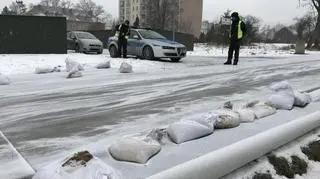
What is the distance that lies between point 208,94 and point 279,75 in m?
4.76

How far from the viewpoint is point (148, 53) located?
1984 centimetres

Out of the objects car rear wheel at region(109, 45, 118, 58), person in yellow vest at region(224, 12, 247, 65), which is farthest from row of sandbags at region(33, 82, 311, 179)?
car rear wheel at region(109, 45, 118, 58)

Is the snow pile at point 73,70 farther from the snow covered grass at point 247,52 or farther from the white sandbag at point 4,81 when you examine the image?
the snow covered grass at point 247,52

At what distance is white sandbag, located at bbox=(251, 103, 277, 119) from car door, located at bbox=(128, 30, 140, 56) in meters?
13.9

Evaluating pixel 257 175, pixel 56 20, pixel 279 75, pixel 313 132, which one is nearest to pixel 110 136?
pixel 257 175

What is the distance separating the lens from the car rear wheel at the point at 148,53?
1967 cm

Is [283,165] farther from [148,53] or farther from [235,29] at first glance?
[148,53]

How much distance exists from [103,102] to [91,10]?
104 meters

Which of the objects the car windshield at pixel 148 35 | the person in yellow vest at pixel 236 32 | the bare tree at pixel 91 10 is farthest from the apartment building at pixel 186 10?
the person in yellow vest at pixel 236 32

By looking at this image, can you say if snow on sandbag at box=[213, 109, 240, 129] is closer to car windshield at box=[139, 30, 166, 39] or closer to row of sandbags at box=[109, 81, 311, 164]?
row of sandbags at box=[109, 81, 311, 164]

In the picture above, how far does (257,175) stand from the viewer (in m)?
4.57

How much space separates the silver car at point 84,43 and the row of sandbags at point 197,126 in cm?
1908

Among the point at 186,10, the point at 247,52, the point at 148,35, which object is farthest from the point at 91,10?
the point at 148,35

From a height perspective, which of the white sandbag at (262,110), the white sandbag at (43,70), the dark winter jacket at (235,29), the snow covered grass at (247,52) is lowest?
the snow covered grass at (247,52)
